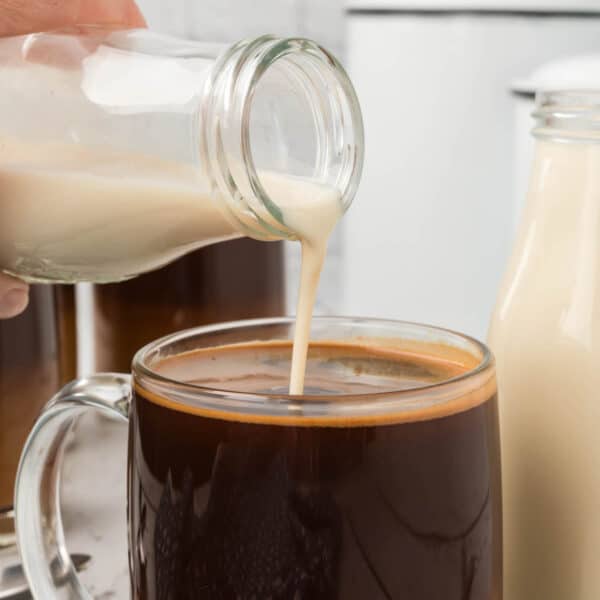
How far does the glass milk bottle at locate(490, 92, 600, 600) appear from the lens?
1.45 ft

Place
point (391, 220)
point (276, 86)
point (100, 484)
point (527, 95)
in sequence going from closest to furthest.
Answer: point (276, 86), point (100, 484), point (527, 95), point (391, 220)

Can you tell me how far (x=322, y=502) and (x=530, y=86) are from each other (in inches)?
28.1

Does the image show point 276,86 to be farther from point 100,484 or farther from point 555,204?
point 100,484

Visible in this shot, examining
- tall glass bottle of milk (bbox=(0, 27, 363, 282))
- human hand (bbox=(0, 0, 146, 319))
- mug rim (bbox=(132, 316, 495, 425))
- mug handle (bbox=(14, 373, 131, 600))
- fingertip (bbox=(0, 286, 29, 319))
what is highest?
human hand (bbox=(0, 0, 146, 319))

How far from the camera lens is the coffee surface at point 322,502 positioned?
0.39 meters

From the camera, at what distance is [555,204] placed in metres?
0.46

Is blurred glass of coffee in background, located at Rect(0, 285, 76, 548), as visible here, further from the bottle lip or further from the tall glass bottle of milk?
the bottle lip

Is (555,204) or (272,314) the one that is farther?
(272,314)

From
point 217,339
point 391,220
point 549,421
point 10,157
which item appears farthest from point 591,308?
point 391,220

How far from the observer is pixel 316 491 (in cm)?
39

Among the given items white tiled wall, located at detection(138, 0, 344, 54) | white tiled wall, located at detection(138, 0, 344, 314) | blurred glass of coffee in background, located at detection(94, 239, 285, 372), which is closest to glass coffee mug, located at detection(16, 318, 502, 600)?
blurred glass of coffee in background, located at detection(94, 239, 285, 372)

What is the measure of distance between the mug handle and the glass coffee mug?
0.18 feet

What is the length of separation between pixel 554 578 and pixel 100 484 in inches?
13.3

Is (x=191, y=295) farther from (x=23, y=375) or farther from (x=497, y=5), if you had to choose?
(x=497, y=5)
